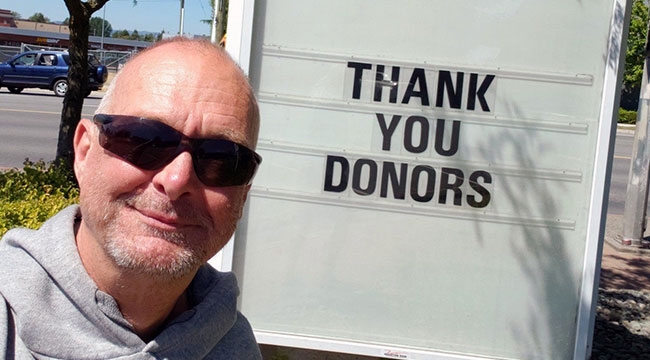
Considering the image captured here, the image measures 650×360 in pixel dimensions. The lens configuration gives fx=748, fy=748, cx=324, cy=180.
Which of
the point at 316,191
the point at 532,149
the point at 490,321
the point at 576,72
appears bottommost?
the point at 490,321

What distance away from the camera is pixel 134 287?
1600 mm

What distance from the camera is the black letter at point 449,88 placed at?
3.72 m

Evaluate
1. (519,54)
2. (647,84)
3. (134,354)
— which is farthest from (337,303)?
(647,84)

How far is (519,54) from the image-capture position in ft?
12.2

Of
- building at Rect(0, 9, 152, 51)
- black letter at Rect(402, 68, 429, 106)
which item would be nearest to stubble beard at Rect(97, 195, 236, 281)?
black letter at Rect(402, 68, 429, 106)

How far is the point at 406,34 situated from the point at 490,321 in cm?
151

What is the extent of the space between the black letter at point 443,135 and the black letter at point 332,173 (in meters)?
0.47

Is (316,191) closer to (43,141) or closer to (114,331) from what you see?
(114,331)

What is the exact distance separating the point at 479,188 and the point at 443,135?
32 centimetres

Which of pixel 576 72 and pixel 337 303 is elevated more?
pixel 576 72

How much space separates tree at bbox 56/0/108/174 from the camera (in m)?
6.81

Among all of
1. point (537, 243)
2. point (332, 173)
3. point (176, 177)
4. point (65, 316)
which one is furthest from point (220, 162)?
point (537, 243)

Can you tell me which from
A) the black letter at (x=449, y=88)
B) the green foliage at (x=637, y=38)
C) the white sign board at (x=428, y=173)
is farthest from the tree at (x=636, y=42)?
the black letter at (x=449, y=88)

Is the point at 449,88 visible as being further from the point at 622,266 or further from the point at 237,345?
the point at 622,266
